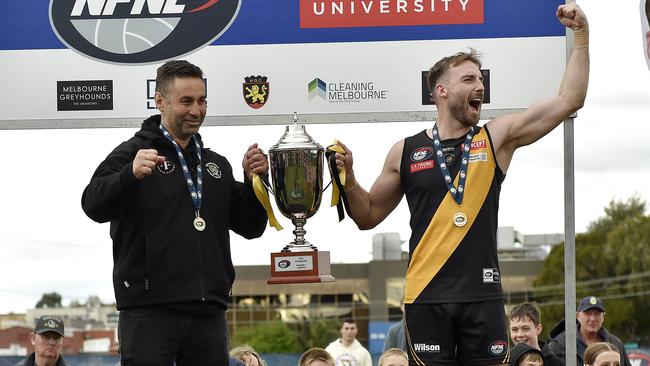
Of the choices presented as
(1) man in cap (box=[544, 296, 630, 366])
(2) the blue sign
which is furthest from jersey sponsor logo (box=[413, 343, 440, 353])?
(2) the blue sign

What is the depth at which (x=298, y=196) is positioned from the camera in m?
6.17

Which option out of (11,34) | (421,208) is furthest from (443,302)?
(11,34)

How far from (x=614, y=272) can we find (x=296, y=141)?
51955 millimetres

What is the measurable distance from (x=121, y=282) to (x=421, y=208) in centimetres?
139

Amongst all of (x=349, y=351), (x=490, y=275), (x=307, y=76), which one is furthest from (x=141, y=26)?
(x=349, y=351)

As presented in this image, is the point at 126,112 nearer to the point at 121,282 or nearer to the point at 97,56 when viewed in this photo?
the point at 97,56

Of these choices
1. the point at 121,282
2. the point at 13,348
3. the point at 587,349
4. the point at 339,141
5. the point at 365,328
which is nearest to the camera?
the point at 121,282

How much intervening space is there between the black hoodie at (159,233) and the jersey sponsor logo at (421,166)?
91cm

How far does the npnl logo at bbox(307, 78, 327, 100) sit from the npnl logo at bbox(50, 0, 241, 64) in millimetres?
586

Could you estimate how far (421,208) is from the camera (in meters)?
5.72

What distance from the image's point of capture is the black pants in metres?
5.43

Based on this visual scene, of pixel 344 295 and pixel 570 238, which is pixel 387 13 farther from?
pixel 344 295

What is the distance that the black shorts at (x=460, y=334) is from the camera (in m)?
5.52

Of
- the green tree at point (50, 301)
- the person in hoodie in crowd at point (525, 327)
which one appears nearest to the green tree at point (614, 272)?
the green tree at point (50, 301)
